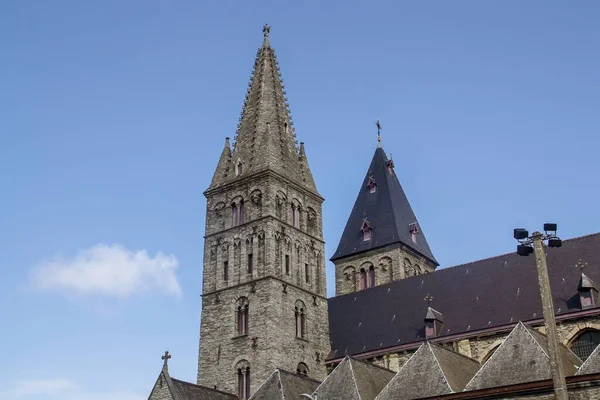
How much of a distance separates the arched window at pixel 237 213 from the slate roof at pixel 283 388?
1113 cm

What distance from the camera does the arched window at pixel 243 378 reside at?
37.7 meters

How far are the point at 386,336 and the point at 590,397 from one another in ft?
54.4

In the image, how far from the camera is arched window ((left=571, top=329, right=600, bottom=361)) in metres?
33.2

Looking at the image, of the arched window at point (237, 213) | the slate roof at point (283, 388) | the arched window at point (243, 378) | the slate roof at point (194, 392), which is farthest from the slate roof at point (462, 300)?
the arched window at point (237, 213)

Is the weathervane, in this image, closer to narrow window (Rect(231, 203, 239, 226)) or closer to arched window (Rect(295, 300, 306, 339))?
arched window (Rect(295, 300, 306, 339))

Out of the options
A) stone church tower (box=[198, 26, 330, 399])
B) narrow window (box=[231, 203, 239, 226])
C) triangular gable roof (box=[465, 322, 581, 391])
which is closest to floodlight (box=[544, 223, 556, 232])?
triangular gable roof (box=[465, 322, 581, 391])

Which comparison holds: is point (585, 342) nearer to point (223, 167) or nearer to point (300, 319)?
point (300, 319)

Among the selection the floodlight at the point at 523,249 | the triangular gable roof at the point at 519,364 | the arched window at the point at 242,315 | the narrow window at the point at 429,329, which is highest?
the arched window at the point at 242,315

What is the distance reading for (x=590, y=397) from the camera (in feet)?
78.7

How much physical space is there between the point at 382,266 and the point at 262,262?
51.3 feet

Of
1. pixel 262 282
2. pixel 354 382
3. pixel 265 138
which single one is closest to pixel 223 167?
pixel 265 138

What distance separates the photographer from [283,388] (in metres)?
32.0

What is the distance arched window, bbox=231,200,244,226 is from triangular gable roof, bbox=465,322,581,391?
1781cm

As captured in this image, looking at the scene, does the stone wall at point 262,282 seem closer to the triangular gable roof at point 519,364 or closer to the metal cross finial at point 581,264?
the triangular gable roof at point 519,364
